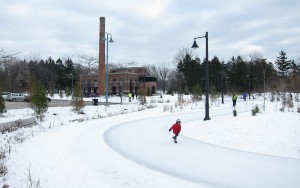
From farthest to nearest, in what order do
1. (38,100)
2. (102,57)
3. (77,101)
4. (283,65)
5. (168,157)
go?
(283,65)
(102,57)
(77,101)
(38,100)
(168,157)

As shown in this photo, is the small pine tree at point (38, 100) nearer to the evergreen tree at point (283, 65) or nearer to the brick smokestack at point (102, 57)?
the brick smokestack at point (102, 57)

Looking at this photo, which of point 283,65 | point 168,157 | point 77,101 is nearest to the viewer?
point 168,157

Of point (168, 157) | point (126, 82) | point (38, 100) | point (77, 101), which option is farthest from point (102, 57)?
point (168, 157)

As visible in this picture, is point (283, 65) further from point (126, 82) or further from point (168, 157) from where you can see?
point (168, 157)

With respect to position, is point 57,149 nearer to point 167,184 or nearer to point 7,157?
point 7,157

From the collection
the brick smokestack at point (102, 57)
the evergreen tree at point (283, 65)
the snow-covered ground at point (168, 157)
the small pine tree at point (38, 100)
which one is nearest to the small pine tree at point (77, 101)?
the small pine tree at point (38, 100)

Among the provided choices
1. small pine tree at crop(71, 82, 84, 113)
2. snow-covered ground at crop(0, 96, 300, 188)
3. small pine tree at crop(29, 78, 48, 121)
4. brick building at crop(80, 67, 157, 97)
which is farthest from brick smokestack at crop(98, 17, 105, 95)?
snow-covered ground at crop(0, 96, 300, 188)

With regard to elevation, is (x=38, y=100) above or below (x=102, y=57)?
below

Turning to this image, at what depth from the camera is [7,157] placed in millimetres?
9102

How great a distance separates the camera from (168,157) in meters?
9.20

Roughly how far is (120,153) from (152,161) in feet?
5.27

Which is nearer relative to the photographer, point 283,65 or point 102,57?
point 102,57

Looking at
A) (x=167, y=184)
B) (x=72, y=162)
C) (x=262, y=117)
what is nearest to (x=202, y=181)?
(x=167, y=184)

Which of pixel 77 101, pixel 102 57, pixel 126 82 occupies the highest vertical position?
pixel 102 57
